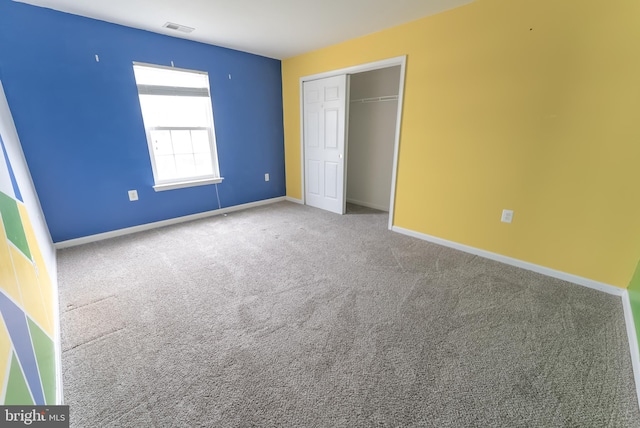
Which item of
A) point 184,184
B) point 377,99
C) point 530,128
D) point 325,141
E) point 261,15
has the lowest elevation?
point 184,184

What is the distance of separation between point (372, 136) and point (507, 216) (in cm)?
238

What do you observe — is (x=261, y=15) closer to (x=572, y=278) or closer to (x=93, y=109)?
(x=93, y=109)

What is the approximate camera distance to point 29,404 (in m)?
0.85

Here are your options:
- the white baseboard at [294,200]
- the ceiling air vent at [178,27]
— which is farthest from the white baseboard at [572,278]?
the ceiling air vent at [178,27]

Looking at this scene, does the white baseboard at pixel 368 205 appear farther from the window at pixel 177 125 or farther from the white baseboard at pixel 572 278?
the window at pixel 177 125

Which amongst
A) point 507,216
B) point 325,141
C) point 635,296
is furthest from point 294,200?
point 635,296

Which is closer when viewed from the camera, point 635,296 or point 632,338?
point 632,338

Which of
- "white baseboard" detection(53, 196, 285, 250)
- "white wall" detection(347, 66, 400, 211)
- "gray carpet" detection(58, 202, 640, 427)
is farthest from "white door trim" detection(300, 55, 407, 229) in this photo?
"white baseboard" detection(53, 196, 285, 250)

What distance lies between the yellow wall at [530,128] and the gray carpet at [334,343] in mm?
393

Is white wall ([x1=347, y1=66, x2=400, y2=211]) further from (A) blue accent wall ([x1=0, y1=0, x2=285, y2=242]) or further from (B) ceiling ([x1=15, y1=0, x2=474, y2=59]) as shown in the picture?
(A) blue accent wall ([x1=0, y1=0, x2=285, y2=242])

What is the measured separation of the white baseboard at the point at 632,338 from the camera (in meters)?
1.36

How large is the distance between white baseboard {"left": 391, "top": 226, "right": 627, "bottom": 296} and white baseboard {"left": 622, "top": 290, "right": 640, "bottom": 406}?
10 centimetres

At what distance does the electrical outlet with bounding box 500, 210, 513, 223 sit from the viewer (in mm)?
2459

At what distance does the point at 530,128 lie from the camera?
2.22 meters
